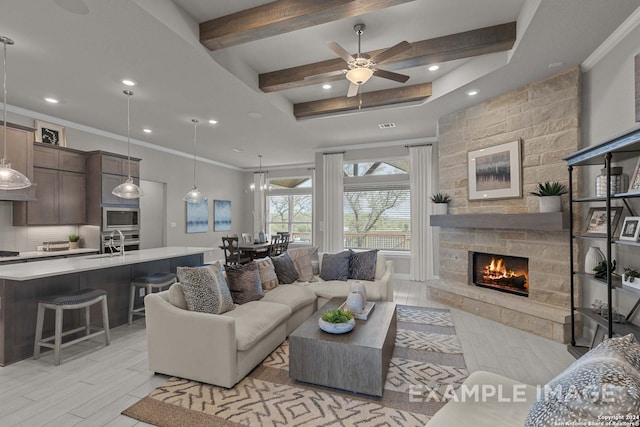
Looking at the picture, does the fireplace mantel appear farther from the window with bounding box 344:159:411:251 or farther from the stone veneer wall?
the window with bounding box 344:159:411:251

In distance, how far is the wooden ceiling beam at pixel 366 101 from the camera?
→ 427cm

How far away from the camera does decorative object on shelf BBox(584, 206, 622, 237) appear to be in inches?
108

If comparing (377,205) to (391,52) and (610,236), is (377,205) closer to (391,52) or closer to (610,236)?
(391,52)

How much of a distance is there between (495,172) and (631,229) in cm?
182

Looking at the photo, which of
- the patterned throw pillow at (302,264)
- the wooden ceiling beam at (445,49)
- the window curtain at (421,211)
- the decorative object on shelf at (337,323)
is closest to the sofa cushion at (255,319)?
the decorative object on shelf at (337,323)

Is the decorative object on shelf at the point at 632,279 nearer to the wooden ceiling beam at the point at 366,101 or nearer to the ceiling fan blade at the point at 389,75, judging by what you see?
the ceiling fan blade at the point at 389,75

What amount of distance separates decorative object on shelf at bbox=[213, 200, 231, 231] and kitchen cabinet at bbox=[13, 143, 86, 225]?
358cm

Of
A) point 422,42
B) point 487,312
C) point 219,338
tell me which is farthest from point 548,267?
point 219,338

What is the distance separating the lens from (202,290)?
8.84ft

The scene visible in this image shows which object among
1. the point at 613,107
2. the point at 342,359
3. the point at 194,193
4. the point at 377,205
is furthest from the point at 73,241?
the point at 613,107

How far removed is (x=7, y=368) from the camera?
2.71m


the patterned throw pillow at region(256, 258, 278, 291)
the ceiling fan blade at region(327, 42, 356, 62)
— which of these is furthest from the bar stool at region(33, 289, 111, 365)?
the ceiling fan blade at region(327, 42, 356, 62)

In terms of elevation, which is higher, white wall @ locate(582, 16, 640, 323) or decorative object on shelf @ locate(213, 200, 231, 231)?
white wall @ locate(582, 16, 640, 323)

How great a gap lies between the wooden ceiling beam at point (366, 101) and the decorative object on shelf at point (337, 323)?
8.92 ft
